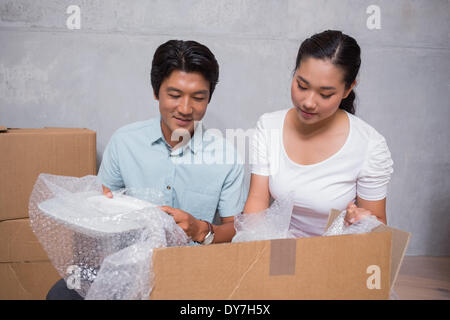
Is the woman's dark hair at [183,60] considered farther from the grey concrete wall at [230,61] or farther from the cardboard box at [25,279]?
the cardboard box at [25,279]

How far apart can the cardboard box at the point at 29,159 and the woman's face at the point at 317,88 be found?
772mm

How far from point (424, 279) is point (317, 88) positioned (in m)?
1.34

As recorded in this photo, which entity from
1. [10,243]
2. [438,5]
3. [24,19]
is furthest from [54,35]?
[438,5]

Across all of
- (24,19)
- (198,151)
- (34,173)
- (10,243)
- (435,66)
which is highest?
(24,19)

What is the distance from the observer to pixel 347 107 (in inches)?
50.0

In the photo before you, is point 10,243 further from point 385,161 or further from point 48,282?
point 385,161

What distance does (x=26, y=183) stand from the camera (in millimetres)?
1317

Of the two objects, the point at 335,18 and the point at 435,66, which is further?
the point at 435,66

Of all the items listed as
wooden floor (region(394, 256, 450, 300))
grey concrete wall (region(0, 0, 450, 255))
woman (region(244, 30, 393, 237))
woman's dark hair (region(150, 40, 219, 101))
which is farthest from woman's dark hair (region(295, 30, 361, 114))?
wooden floor (region(394, 256, 450, 300))

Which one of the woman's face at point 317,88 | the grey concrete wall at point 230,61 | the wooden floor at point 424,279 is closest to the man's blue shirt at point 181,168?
the woman's face at point 317,88

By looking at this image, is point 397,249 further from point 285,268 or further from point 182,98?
point 182,98

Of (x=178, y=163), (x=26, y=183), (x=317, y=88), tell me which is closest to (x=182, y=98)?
(x=178, y=163)

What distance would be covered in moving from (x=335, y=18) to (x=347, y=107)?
2.57ft

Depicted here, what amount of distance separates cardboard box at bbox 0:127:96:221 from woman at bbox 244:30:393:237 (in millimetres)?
653
